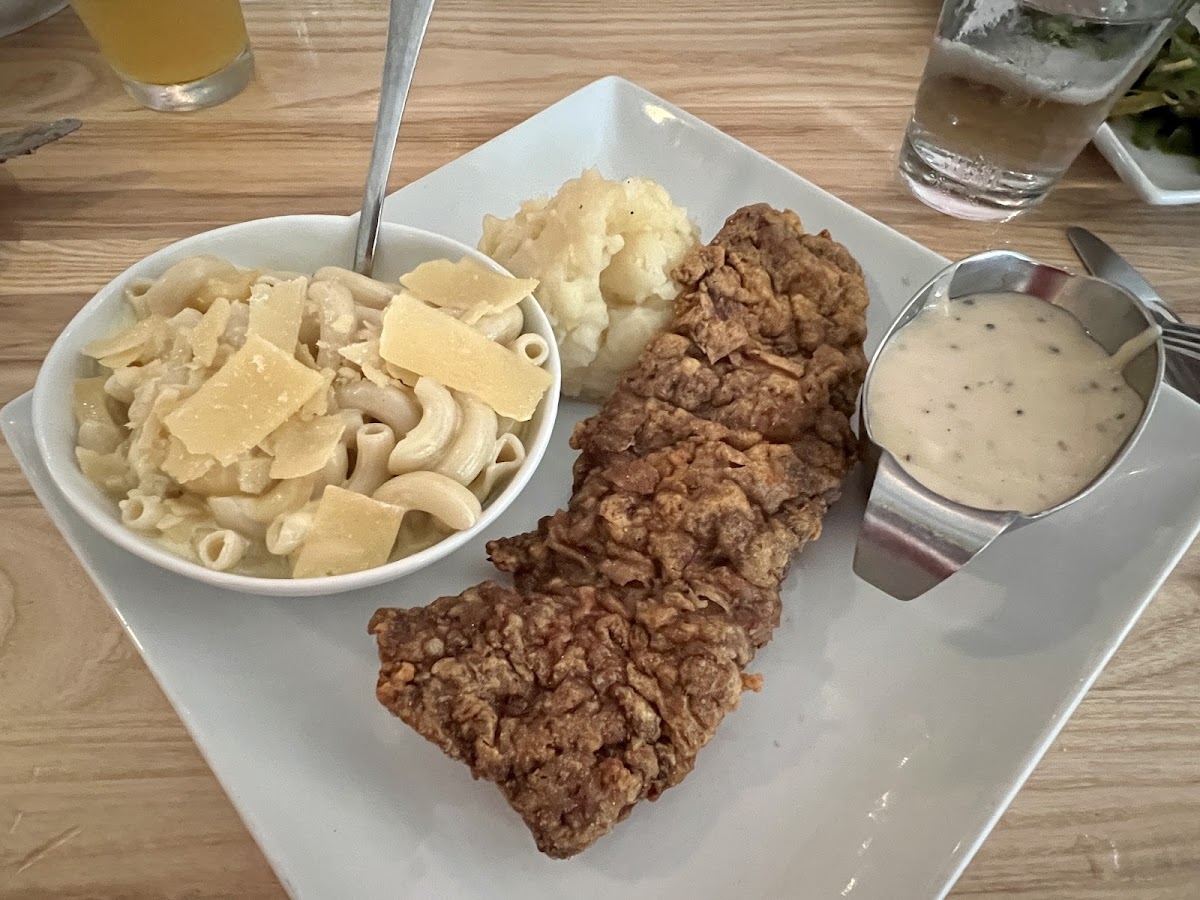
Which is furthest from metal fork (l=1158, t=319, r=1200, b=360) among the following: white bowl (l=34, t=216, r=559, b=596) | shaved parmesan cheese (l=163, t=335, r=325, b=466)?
shaved parmesan cheese (l=163, t=335, r=325, b=466)

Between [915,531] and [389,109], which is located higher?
[389,109]

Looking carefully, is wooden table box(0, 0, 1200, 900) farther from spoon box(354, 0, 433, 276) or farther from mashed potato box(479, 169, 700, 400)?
mashed potato box(479, 169, 700, 400)

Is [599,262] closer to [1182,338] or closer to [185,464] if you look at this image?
[185,464]

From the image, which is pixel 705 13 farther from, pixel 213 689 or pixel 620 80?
pixel 213 689

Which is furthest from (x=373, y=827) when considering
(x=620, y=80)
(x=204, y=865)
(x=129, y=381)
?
(x=620, y=80)

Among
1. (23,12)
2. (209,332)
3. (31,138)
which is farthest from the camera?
(23,12)

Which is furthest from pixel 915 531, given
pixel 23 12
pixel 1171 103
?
pixel 23 12
